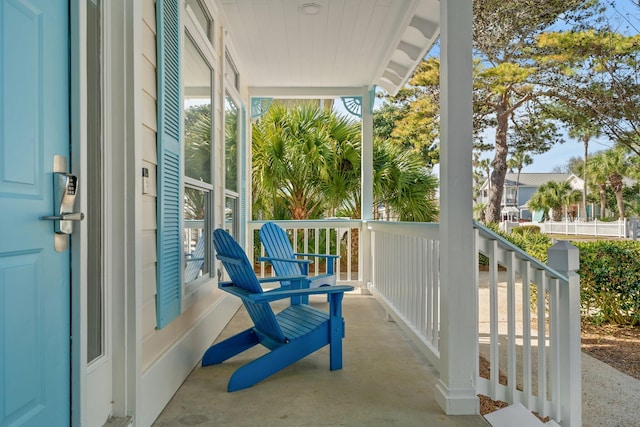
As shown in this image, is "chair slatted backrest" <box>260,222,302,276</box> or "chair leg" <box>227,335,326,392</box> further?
"chair slatted backrest" <box>260,222,302,276</box>

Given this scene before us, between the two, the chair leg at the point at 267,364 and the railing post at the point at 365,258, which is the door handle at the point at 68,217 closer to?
the chair leg at the point at 267,364

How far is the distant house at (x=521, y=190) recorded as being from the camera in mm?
37828

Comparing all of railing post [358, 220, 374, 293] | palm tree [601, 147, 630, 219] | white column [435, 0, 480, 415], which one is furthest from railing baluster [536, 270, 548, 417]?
palm tree [601, 147, 630, 219]

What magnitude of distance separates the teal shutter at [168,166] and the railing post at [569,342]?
2.04 m

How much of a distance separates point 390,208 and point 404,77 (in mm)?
3449

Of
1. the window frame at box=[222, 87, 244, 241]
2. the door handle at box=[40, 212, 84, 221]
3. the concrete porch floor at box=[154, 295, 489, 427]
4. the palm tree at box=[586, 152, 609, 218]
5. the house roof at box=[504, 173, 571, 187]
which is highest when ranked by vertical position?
the house roof at box=[504, 173, 571, 187]

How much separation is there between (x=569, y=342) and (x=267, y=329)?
1640 mm

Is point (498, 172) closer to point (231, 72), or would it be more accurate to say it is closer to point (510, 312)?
point (231, 72)

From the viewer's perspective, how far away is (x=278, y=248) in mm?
4250

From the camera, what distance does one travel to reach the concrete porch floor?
2.15 meters

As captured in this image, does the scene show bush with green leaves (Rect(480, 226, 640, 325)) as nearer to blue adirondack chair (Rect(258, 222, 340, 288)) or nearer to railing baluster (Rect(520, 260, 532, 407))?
blue adirondack chair (Rect(258, 222, 340, 288))

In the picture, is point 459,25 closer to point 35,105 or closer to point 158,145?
point 158,145

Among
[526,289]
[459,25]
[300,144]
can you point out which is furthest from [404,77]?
[526,289]

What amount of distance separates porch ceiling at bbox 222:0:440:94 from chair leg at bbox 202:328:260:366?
2.56 m
